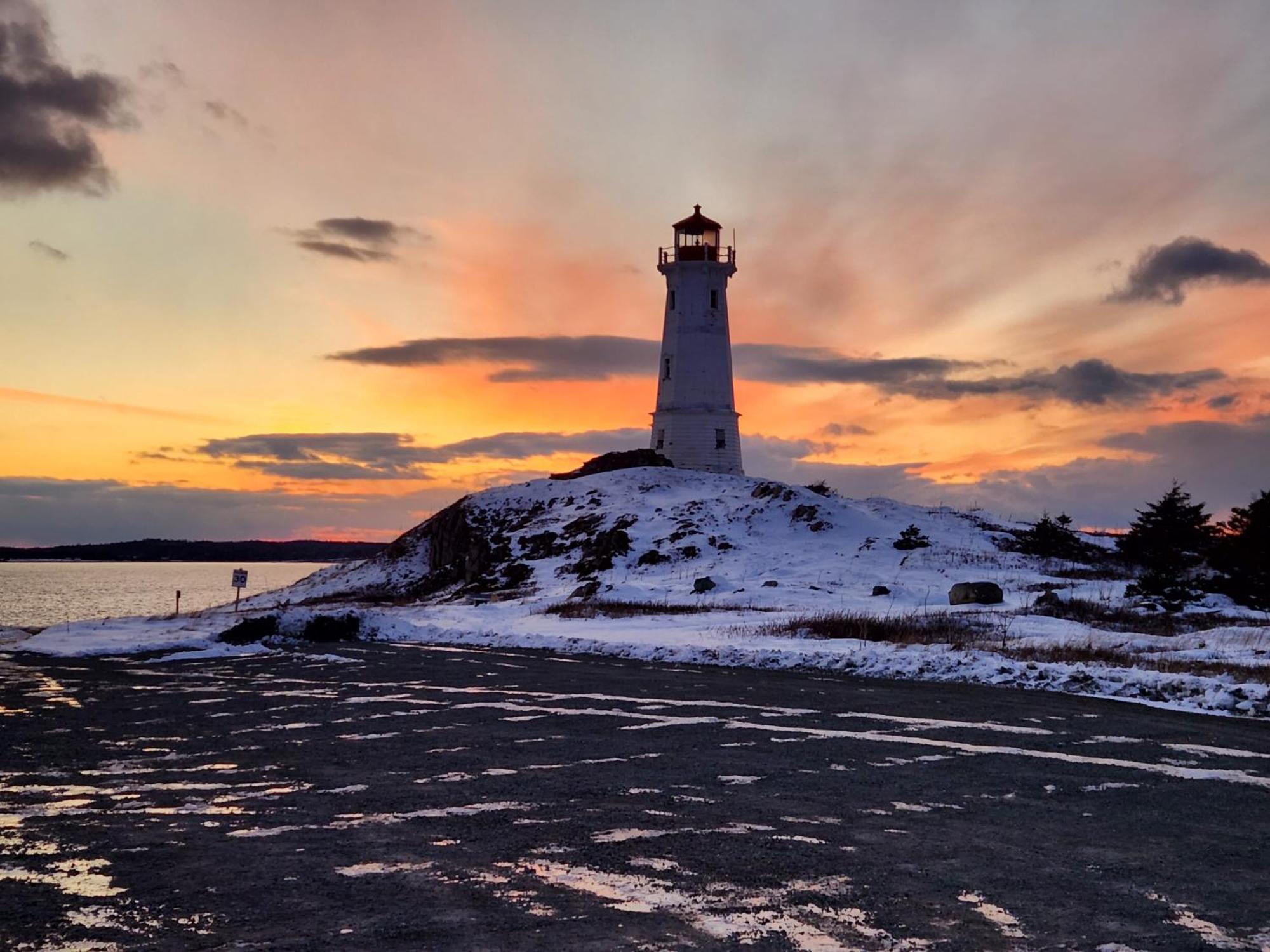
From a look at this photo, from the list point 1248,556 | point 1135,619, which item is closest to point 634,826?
point 1135,619

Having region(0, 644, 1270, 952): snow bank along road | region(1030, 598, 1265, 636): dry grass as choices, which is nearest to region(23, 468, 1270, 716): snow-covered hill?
region(1030, 598, 1265, 636): dry grass

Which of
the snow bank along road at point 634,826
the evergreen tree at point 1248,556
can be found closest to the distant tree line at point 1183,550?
the evergreen tree at point 1248,556

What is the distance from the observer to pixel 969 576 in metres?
40.7

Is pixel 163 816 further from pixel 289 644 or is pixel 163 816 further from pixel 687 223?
pixel 687 223

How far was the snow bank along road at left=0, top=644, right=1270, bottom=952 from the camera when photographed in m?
5.63

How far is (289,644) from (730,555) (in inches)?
971

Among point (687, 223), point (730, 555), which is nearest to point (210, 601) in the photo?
point (687, 223)

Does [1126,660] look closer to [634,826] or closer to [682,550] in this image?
[634,826]

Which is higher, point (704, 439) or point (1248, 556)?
point (704, 439)

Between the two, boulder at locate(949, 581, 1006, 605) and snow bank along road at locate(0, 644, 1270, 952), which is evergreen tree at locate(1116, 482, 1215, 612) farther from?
snow bank along road at locate(0, 644, 1270, 952)

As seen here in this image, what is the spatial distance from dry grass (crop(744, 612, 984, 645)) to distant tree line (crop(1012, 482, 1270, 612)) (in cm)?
718

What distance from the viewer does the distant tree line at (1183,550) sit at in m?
30.2

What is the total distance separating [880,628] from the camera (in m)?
24.6

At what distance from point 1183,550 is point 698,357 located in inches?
1203
